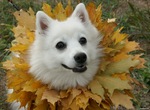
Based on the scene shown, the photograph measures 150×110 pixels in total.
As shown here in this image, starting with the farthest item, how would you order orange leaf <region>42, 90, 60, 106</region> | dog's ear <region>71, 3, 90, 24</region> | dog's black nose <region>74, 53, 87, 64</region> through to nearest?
dog's ear <region>71, 3, 90, 24</region>
orange leaf <region>42, 90, 60, 106</region>
dog's black nose <region>74, 53, 87, 64</region>

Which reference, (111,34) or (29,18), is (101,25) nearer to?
(111,34)

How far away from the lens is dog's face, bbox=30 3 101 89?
2.84m

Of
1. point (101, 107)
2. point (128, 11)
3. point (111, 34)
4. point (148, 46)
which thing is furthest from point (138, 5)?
point (101, 107)

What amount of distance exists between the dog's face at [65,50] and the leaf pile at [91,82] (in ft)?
0.22

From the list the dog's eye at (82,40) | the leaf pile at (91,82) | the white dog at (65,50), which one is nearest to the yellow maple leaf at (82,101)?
the leaf pile at (91,82)

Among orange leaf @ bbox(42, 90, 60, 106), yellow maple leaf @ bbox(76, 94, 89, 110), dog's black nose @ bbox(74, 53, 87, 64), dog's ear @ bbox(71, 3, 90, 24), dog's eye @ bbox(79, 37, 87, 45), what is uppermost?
dog's ear @ bbox(71, 3, 90, 24)

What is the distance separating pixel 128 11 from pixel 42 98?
2363 millimetres

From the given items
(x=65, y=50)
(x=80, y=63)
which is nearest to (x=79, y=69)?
(x=80, y=63)

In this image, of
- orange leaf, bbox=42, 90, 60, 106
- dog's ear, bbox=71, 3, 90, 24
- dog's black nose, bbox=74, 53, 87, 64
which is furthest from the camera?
dog's ear, bbox=71, 3, 90, 24

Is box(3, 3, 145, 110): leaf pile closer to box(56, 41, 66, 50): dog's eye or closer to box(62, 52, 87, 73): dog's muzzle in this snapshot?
box(62, 52, 87, 73): dog's muzzle

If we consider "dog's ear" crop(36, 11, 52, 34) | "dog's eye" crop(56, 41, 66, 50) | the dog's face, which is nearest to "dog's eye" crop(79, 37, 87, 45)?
the dog's face

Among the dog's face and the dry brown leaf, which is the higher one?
the dog's face

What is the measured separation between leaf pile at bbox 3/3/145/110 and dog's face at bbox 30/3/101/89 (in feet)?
0.22

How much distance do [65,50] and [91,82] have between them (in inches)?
13.6
